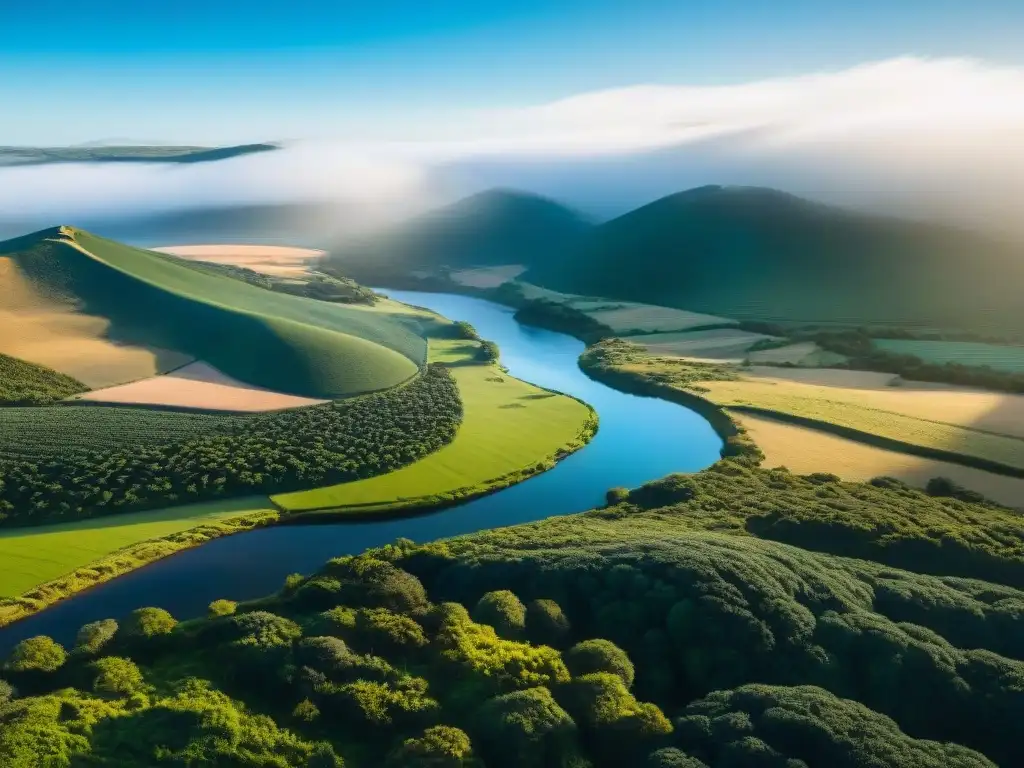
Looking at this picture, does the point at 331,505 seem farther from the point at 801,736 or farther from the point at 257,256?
the point at 257,256

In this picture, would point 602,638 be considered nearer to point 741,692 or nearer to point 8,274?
point 741,692

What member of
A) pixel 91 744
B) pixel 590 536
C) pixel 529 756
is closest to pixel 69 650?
pixel 91 744

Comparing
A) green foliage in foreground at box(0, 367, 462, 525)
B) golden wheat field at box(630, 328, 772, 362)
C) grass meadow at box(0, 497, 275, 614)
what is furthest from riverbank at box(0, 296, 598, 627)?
golden wheat field at box(630, 328, 772, 362)

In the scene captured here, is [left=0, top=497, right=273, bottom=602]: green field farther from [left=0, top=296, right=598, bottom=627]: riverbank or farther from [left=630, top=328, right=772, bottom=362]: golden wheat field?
[left=630, top=328, right=772, bottom=362]: golden wheat field

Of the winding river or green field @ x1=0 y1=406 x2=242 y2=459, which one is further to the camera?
green field @ x1=0 y1=406 x2=242 y2=459

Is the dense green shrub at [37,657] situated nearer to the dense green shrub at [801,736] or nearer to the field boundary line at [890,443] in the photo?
the dense green shrub at [801,736]

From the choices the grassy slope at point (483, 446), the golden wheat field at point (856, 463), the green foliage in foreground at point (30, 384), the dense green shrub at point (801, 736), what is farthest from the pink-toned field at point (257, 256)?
the dense green shrub at point (801, 736)
